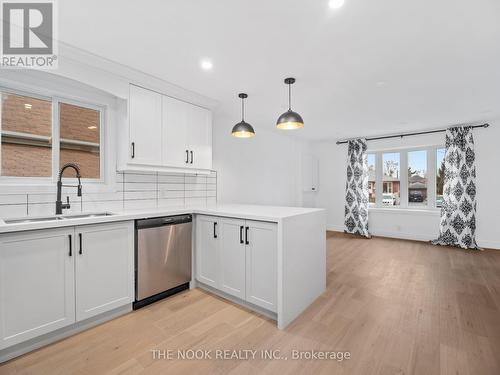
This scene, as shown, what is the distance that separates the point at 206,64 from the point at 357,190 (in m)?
4.71

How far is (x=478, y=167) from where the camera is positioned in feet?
14.9

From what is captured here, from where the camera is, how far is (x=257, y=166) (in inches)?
187

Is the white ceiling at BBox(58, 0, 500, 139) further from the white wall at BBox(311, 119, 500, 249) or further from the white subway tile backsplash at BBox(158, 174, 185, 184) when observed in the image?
the white wall at BBox(311, 119, 500, 249)

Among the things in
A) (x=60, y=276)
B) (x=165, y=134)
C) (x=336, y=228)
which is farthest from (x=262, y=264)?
(x=336, y=228)

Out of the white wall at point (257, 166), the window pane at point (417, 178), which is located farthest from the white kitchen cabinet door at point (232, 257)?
the window pane at point (417, 178)

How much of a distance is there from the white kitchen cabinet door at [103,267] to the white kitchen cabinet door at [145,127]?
81 cm

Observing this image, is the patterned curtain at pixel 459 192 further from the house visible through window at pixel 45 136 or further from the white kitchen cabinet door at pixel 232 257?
the house visible through window at pixel 45 136

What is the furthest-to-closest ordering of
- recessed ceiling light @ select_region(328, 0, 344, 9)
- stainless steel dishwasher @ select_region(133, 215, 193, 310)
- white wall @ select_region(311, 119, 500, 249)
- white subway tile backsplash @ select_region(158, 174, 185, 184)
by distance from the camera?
white wall @ select_region(311, 119, 500, 249), white subway tile backsplash @ select_region(158, 174, 185, 184), stainless steel dishwasher @ select_region(133, 215, 193, 310), recessed ceiling light @ select_region(328, 0, 344, 9)

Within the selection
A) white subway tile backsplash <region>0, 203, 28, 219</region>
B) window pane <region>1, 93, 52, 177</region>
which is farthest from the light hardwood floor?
window pane <region>1, 93, 52, 177</region>

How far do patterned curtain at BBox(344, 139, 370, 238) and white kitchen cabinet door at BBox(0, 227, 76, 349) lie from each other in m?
5.55

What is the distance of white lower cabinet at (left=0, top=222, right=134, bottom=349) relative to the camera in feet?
5.34

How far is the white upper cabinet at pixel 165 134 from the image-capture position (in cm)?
257

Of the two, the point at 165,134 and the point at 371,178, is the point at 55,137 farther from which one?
the point at 371,178

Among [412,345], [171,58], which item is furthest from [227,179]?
[412,345]
